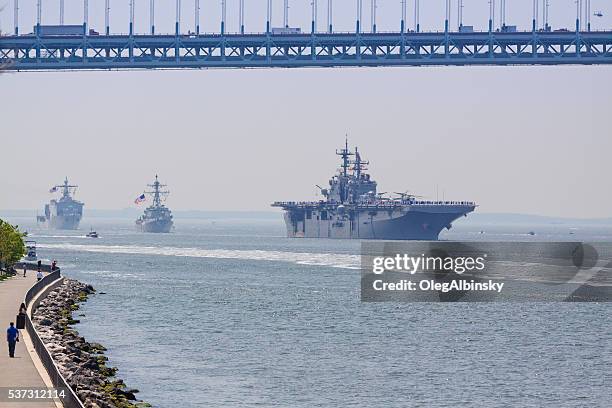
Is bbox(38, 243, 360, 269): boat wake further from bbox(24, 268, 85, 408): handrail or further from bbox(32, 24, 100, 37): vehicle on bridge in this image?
bbox(24, 268, 85, 408): handrail

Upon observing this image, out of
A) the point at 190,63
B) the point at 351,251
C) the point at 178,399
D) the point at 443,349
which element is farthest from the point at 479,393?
the point at 351,251

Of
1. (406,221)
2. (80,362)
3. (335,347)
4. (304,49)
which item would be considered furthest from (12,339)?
(406,221)

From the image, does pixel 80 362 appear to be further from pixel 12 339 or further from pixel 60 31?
pixel 60 31

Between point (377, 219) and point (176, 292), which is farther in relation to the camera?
point (377, 219)

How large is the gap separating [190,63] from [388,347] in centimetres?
6301

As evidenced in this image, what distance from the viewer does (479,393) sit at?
38.8 meters

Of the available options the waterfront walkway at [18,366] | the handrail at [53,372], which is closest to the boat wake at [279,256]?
the waterfront walkway at [18,366]

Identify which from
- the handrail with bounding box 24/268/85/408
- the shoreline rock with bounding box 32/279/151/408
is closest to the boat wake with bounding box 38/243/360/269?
the shoreline rock with bounding box 32/279/151/408

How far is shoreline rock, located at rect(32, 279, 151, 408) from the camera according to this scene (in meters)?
34.5

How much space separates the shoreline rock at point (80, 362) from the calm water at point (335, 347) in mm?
782

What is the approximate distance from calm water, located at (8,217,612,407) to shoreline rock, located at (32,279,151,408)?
782mm

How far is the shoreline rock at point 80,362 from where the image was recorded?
3453 cm

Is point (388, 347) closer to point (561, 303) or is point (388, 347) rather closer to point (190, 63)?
point (561, 303)

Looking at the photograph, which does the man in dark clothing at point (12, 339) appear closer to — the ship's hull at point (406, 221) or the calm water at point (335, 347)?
the calm water at point (335, 347)
